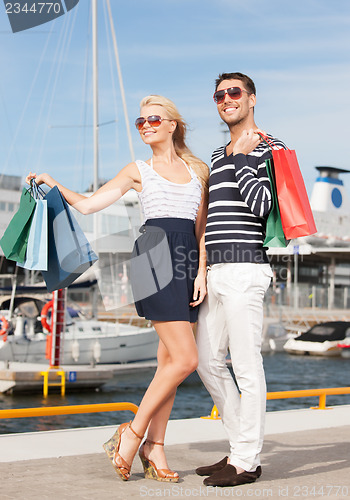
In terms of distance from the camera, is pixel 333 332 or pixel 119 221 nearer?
pixel 119 221

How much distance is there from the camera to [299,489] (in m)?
3.55

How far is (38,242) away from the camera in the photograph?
3.72m

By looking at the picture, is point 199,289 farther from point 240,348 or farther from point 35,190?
point 35,190

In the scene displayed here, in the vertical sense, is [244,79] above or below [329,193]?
below

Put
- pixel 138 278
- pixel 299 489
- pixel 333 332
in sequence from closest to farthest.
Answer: pixel 299 489
pixel 138 278
pixel 333 332

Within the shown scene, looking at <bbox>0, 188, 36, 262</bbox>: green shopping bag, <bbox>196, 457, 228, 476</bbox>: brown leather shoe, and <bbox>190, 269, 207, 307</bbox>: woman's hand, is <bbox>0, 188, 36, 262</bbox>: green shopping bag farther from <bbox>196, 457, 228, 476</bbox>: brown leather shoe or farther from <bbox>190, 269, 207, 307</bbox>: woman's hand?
<bbox>196, 457, 228, 476</bbox>: brown leather shoe

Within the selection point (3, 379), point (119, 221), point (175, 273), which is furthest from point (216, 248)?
point (3, 379)

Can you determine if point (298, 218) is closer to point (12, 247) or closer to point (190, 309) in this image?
point (190, 309)

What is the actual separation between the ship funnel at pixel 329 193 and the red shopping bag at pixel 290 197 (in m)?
58.3

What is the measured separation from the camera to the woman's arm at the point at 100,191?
3758 mm

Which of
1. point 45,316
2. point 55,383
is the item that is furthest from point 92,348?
point 55,383

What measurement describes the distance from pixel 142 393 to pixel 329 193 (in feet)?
148

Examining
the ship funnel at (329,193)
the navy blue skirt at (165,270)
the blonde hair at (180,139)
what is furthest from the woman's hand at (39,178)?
the ship funnel at (329,193)

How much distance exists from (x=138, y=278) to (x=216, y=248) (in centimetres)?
44
